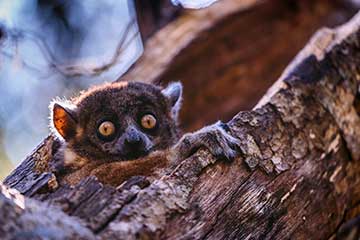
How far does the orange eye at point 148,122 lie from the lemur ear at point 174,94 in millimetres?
348

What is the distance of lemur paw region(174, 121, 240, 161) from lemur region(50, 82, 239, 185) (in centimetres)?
46

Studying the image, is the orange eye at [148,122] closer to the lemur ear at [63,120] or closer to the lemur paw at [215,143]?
the lemur ear at [63,120]

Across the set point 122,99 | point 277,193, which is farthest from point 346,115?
point 122,99

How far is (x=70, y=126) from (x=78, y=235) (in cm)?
247

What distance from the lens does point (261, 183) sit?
3160 mm

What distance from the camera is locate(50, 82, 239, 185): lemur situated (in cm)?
411

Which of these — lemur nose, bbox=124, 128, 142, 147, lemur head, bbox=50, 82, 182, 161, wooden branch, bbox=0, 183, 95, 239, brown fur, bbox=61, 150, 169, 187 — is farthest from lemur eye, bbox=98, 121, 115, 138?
wooden branch, bbox=0, 183, 95, 239

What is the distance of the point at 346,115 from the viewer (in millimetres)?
3867

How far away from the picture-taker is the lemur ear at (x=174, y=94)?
16.0 ft

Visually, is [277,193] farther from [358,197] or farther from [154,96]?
[154,96]

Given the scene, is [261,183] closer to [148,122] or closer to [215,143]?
[215,143]

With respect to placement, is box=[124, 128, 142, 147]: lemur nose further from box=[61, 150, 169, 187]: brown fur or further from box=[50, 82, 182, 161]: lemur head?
box=[61, 150, 169, 187]: brown fur

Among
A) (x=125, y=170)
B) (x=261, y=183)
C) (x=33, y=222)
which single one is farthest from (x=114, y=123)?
(x=33, y=222)

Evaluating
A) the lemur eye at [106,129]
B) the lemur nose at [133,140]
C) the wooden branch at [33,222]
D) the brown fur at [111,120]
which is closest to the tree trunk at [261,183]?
the wooden branch at [33,222]
